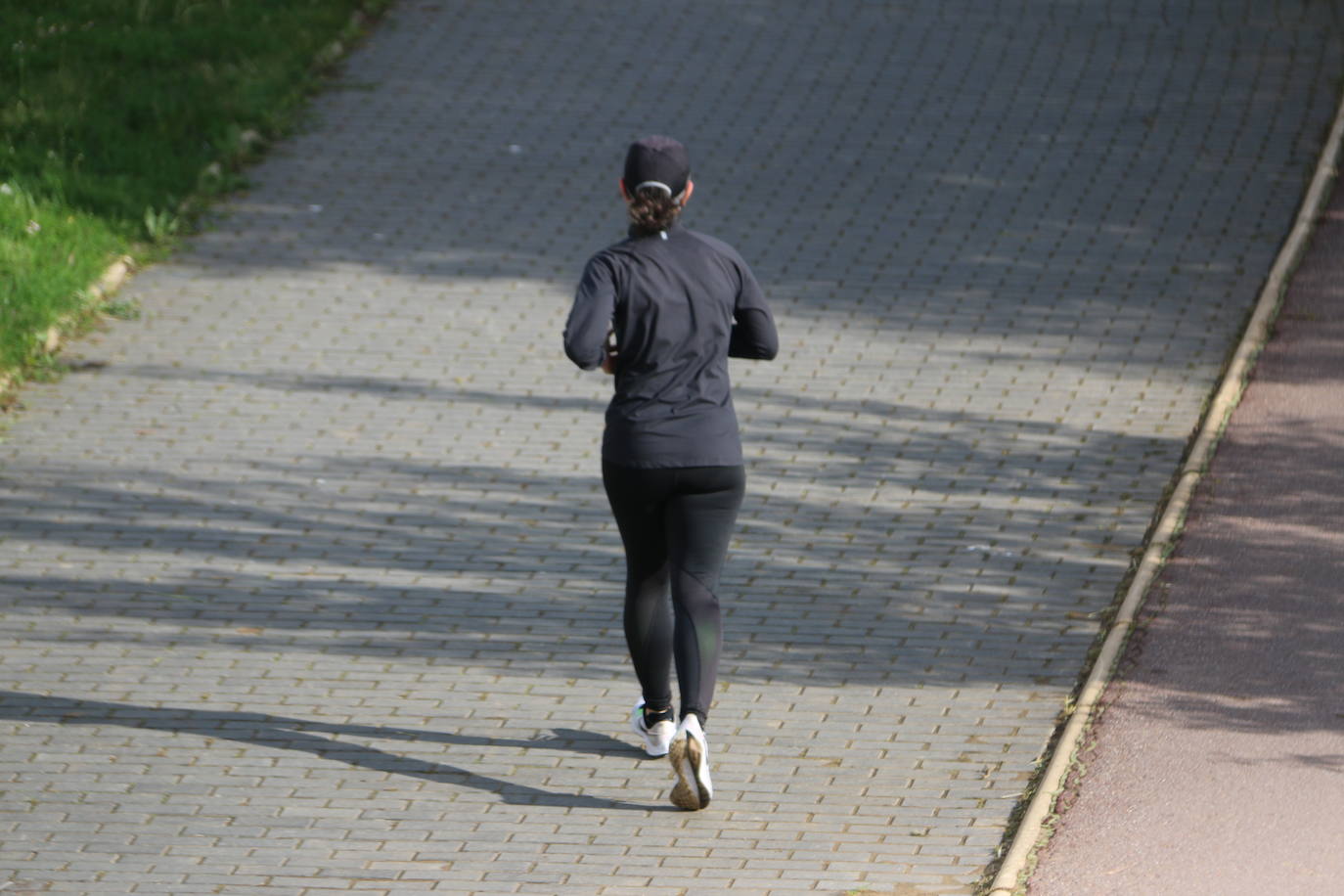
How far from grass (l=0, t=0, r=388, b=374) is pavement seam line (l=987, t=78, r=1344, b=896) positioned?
6.08 metres

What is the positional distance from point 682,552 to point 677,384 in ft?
1.73

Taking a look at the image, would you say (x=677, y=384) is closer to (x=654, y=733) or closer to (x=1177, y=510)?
(x=654, y=733)

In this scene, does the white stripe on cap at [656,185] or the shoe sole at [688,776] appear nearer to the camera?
the white stripe on cap at [656,185]

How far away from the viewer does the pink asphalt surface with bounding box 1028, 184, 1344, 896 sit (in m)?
5.57

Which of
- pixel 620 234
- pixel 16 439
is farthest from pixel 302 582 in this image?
pixel 620 234

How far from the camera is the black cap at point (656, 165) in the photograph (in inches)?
225

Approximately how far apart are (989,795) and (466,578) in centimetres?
272

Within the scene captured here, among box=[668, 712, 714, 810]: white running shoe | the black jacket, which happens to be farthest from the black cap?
box=[668, 712, 714, 810]: white running shoe

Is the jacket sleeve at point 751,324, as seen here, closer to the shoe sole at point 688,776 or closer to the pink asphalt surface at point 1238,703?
the shoe sole at point 688,776

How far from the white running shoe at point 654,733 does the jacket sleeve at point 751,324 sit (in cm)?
128

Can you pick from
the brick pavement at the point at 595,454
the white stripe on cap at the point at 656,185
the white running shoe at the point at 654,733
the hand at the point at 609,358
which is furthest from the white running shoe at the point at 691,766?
the white stripe on cap at the point at 656,185

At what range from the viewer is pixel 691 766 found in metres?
5.90

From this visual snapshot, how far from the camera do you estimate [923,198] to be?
12.4 metres

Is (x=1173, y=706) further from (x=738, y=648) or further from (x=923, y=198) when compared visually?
(x=923, y=198)
